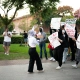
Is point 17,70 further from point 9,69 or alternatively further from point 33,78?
point 33,78

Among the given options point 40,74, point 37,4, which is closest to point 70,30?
point 40,74

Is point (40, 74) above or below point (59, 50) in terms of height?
below

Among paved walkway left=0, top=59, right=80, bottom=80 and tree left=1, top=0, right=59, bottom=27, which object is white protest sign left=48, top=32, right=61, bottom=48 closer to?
paved walkway left=0, top=59, right=80, bottom=80

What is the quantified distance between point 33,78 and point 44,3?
14.4m

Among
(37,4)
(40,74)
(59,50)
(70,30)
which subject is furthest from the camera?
(37,4)

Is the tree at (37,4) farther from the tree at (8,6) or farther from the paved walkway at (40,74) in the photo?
the paved walkway at (40,74)

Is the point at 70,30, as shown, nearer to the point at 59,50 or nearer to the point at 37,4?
the point at 59,50

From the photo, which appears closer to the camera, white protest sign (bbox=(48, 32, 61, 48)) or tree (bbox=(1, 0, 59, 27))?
white protest sign (bbox=(48, 32, 61, 48))

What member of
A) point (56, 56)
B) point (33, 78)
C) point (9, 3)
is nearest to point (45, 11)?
point (9, 3)

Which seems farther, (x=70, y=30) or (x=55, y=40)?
(x=70, y=30)

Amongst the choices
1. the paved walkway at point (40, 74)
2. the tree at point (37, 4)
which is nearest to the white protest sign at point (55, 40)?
the paved walkway at point (40, 74)

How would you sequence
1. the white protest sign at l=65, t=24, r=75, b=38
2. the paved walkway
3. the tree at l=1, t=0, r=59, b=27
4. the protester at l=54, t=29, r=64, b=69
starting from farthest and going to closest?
the tree at l=1, t=0, r=59, b=27, the white protest sign at l=65, t=24, r=75, b=38, the protester at l=54, t=29, r=64, b=69, the paved walkway

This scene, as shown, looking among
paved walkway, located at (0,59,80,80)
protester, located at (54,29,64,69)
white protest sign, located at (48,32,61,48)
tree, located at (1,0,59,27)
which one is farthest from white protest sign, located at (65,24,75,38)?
tree, located at (1,0,59,27)

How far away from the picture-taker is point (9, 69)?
Result: 1040cm
